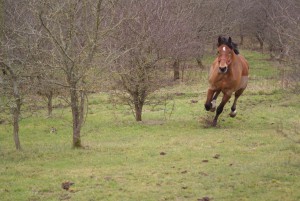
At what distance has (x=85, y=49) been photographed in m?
12.6

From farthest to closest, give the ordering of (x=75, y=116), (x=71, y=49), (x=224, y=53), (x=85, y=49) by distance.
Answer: (x=75, y=116)
(x=85, y=49)
(x=224, y=53)
(x=71, y=49)

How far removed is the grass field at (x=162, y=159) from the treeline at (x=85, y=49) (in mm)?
1309

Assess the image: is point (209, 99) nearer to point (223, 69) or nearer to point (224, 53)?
point (223, 69)

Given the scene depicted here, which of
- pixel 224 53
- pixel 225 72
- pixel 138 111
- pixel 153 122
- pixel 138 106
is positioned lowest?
pixel 153 122

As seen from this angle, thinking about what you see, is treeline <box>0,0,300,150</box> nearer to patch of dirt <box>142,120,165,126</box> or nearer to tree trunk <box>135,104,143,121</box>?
tree trunk <box>135,104,143,121</box>

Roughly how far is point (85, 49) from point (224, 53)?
12.9ft

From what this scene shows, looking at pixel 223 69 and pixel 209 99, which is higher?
pixel 223 69

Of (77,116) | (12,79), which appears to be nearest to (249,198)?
(77,116)

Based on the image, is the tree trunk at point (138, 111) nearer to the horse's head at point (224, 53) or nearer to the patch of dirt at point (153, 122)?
the patch of dirt at point (153, 122)

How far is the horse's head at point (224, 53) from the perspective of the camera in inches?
488

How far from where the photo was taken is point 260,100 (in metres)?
24.3

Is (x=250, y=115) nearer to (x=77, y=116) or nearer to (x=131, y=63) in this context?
(x=131, y=63)

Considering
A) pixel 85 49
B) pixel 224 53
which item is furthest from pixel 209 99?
pixel 85 49

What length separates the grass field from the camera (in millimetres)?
8141
